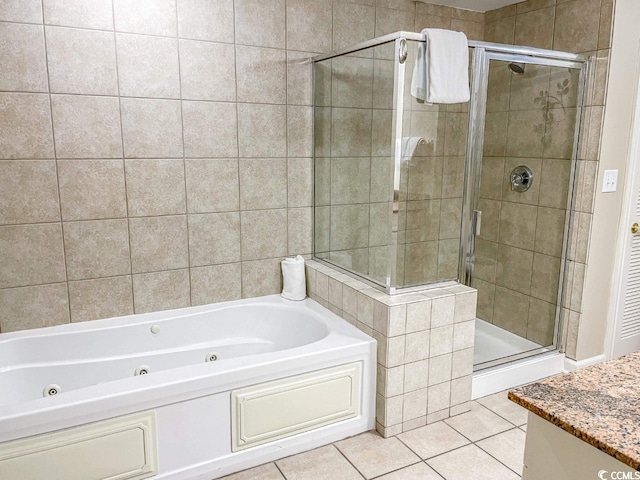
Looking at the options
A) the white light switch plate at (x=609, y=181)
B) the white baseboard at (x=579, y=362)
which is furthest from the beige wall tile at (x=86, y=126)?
the white baseboard at (x=579, y=362)

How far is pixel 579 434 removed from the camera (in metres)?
0.95

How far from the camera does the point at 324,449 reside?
2275 millimetres

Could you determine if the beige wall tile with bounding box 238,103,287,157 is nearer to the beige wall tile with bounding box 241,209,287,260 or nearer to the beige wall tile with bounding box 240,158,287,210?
the beige wall tile with bounding box 240,158,287,210

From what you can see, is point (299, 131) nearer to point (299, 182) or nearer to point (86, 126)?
point (299, 182)

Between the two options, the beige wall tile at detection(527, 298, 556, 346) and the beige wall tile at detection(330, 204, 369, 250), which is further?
the beige wall tile at detection(527, 298, 556, 346)

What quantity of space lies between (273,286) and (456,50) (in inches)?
65.3

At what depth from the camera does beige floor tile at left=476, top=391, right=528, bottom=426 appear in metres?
2.53

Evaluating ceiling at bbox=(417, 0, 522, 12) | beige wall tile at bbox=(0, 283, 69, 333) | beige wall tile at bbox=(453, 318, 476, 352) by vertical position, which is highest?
ceiling at bbox=(417, 0, 522, 12)

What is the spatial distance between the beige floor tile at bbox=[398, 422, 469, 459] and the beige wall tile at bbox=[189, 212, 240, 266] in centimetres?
135

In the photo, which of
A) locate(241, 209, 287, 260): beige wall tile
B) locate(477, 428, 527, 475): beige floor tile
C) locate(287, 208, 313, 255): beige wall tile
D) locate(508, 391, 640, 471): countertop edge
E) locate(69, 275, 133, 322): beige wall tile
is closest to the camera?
locate(508, 391, 640, 471): countertop edge

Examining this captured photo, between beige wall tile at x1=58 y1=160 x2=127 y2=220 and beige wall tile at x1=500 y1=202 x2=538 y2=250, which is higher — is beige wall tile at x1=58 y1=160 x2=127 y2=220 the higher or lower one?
the higher one

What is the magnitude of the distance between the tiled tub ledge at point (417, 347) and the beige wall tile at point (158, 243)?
0.92 m

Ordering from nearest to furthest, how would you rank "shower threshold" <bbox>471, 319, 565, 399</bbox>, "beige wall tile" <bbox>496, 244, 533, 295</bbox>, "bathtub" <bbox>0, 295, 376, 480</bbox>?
"bathtub" <bbox>0, 295, 376, 480</bbox> < "shower threshold" <bbox>471, 319, 565, 399</bbox> < "beige wall tile" <bbox>496, 244, 533, 295</bbox>

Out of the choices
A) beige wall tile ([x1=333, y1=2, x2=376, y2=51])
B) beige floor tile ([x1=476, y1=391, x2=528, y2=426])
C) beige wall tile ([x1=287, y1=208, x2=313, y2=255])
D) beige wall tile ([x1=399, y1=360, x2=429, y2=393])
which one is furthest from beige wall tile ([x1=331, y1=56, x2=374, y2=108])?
beige floor tile ([x1=476, y1=391, x2=528, y2=426])
